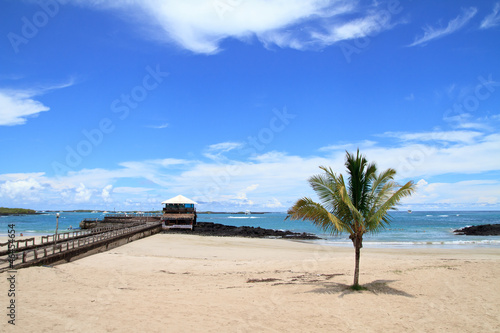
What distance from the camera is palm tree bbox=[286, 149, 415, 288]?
11.6 metres

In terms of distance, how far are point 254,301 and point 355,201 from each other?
191 inches

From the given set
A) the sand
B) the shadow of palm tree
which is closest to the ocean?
the sand

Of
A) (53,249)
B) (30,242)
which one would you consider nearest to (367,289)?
(53,249)

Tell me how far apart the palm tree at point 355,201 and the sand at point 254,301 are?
2185 millimetres

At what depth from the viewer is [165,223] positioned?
5600cm

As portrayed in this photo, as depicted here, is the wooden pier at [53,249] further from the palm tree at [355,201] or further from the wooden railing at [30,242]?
the palm tree at [355,201]

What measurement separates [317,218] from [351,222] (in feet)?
4.02

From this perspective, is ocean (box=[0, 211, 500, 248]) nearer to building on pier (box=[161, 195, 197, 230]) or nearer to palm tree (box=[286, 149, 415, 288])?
building on pier (box=[161, 195, 197, 230])

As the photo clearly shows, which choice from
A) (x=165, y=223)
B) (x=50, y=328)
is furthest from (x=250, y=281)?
(x=165, y=223)

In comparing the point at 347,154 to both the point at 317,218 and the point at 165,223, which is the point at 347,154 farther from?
the point at 165,223

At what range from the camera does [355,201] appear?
11898mm

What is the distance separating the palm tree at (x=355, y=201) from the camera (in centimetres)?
1156

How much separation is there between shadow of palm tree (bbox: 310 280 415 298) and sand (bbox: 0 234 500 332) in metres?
0.04

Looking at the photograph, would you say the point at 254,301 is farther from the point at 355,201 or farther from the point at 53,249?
the point at 53,249
